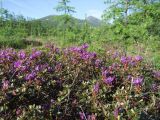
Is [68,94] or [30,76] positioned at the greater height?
[30,76]

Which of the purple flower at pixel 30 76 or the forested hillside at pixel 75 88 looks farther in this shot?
the purple flower at pixel 30 76

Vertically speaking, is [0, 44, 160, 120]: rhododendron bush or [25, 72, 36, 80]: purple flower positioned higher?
[25, 72, 36, 80]: purple flower

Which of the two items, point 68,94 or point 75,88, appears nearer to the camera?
point 68,94

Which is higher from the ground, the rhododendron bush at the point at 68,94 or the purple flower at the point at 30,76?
the purple flower at the point at 30,76

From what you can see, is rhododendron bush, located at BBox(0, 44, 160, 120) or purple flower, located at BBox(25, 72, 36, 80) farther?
purple flower, located at BBox(25, 72, 36, 80)

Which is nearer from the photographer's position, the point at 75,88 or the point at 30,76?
the point at 30,76

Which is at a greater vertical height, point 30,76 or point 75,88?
point 30,76

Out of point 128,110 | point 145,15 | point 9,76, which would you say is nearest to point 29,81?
point 9,76

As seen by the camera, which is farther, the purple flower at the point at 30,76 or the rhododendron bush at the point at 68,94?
the purple flower at the point at 30,76

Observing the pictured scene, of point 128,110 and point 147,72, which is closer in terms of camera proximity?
point 128,110

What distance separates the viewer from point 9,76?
2.75m

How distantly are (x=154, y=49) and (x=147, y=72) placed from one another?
8065 mm

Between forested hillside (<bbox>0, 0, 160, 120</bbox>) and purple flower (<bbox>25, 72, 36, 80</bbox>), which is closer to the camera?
forested hillside (<bbox>0, 0, 160, 120</bbox>)

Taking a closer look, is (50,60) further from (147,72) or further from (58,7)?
(58,7)
